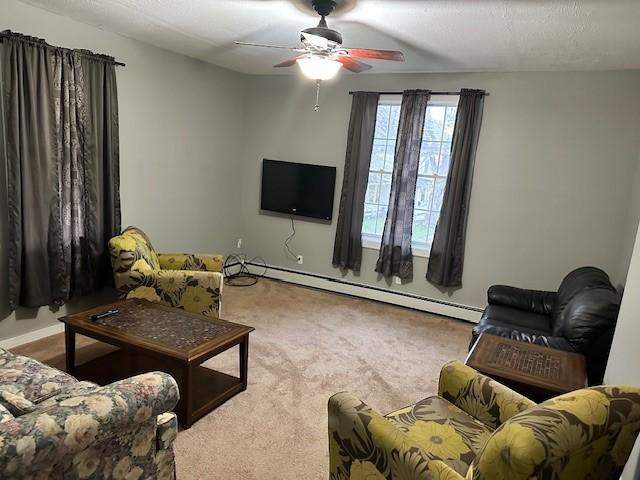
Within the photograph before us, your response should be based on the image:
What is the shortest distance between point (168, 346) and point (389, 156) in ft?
10.8

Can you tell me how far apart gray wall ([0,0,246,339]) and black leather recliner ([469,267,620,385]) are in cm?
323

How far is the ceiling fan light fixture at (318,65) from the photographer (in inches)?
114

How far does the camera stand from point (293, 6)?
9.41 feet

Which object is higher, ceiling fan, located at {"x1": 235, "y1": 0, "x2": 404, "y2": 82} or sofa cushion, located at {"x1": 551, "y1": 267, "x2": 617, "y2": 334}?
ceiling fan, located at {"x1": 235, "y1": 0, "x2": 404, "y2": 82}

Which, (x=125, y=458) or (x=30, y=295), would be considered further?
(x=30, y=295)

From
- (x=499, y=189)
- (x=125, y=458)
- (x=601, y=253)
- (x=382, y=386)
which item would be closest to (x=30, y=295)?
(x=125, y=458)

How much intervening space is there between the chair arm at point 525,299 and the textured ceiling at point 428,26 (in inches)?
76.6

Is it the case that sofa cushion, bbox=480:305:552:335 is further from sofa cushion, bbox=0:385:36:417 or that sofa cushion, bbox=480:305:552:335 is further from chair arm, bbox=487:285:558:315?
sofa cushion, bbox=0:385:36:417

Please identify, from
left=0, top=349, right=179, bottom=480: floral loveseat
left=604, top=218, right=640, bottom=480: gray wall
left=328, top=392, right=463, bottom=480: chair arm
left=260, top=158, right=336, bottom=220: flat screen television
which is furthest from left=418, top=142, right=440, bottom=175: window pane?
left=0, top=349, right=179, bottom=480: floral loveseat

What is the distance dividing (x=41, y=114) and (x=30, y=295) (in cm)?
135

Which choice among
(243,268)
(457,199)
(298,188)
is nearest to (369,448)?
(457,199)

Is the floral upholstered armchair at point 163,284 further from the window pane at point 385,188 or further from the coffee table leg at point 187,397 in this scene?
the window pane at point 385,188

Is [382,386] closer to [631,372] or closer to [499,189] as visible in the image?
[631,372]

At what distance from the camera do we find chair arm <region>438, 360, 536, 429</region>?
6.09 feet
